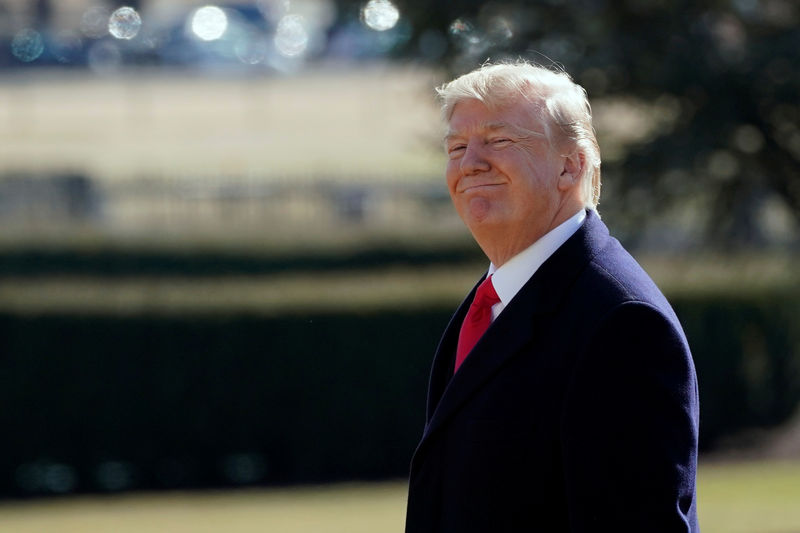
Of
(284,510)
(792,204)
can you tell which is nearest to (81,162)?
(284,510)

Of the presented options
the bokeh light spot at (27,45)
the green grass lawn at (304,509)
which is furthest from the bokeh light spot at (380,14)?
the bokeh light spot at (27,45)

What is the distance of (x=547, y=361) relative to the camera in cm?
206

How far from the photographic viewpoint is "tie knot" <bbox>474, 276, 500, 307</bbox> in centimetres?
231

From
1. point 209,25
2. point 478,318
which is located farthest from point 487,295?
point 209,25

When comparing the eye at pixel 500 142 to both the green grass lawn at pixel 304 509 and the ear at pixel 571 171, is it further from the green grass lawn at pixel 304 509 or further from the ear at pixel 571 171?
the green grass lawn at pixel 304 509

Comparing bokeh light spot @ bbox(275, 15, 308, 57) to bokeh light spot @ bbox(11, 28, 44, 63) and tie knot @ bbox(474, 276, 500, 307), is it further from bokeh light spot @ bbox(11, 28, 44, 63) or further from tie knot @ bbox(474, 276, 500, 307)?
tie knot @ bbox(474, 276, 500, 307)

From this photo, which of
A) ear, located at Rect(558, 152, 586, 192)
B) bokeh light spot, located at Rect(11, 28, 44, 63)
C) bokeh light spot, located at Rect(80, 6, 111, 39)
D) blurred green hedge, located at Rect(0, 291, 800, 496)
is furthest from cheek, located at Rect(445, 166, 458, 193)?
bokeh light spot, located at Rect(11, 28, 44, 63)

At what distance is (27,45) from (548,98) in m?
37.7

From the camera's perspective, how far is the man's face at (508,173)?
2209 millimetres

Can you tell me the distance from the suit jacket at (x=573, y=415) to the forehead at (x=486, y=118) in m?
0.22

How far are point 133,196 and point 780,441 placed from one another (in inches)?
717

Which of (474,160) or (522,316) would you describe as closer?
(522,316)

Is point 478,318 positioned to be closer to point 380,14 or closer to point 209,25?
point 380,14

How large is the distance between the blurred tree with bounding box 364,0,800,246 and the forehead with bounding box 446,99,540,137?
4.79m
